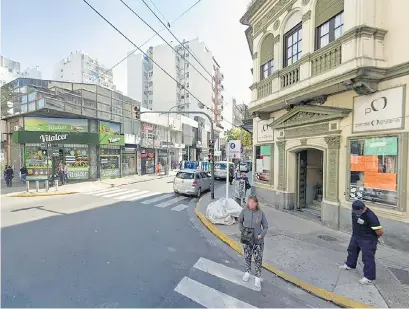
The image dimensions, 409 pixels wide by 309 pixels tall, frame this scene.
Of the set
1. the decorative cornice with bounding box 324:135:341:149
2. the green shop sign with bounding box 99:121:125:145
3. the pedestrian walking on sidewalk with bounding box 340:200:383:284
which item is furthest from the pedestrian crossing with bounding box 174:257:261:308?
the green shop sign with bounding box 99:121:125:145

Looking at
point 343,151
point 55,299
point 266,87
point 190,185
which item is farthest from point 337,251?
point 190,185

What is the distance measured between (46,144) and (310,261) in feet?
63.2

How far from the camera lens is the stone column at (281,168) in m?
9.92

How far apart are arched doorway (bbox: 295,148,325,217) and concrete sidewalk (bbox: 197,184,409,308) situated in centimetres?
206

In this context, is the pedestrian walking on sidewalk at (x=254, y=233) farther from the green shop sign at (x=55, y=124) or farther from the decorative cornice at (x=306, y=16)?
the green shop sign at (x=55, y=124)

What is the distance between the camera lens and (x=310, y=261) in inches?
205

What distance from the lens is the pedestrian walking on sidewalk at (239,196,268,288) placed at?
4.30 meters

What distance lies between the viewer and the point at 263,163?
37.8ft

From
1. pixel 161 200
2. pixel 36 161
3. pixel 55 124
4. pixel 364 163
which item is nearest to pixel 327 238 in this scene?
pixel 364 163

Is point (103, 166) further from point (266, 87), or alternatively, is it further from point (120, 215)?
point (266, 87)

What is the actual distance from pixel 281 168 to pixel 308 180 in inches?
51.7

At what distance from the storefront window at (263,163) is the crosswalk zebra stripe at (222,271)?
255 inches

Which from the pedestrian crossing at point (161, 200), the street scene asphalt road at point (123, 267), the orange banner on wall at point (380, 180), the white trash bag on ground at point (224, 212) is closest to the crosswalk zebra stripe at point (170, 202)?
the pedestrian crossing at point (161, 200)

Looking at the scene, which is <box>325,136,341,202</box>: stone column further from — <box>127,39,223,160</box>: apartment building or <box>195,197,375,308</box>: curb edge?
<box>127,39,223,160</box>: apartment building
